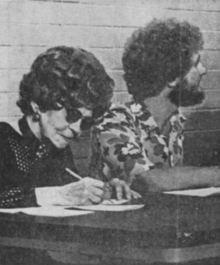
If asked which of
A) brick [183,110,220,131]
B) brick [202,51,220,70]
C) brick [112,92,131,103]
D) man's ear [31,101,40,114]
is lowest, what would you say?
brick [183,110,220,131]

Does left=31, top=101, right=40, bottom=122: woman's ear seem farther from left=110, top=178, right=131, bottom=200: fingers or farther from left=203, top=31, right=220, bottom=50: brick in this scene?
left=203, top=31, right=220, bottom=50: brick

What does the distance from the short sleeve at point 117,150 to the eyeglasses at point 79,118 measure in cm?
3

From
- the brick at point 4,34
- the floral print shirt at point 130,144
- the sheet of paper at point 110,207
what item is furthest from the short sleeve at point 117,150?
the brick at point 4,34

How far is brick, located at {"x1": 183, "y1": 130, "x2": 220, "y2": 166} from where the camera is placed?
2441mm

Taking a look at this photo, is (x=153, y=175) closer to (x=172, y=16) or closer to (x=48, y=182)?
(x=48, y=182)

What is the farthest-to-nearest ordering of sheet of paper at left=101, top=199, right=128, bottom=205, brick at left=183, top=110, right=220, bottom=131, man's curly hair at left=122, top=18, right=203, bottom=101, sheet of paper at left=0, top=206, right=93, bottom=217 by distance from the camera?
brick at left=183, top=110, right=220, bottom=131, man's curly hair at left=122, top=18, right=203, bottom=101, sheet of paper at left=101, top=199, right=128, bottom=205, sheet of paper at left=0, top=206, right=93, bottom=217

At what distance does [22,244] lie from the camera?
5.82ft

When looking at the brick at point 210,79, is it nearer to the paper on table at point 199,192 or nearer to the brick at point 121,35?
the brick at point 121,35

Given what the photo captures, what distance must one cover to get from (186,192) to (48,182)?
42 centimetres

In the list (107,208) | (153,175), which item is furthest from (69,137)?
(107,208)

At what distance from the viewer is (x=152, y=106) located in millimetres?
2529

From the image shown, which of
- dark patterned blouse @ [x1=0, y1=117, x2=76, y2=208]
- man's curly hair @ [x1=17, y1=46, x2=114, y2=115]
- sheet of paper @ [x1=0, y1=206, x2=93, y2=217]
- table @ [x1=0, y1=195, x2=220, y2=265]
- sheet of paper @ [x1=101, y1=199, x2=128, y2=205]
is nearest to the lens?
table @ [x1=0, y1=195, x2=220, y2=265]

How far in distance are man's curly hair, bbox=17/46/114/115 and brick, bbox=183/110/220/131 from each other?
429 mm

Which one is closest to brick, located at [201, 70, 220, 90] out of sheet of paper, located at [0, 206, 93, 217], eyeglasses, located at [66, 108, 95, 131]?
eyeglasses, located at [66, 108, 95, 131]
